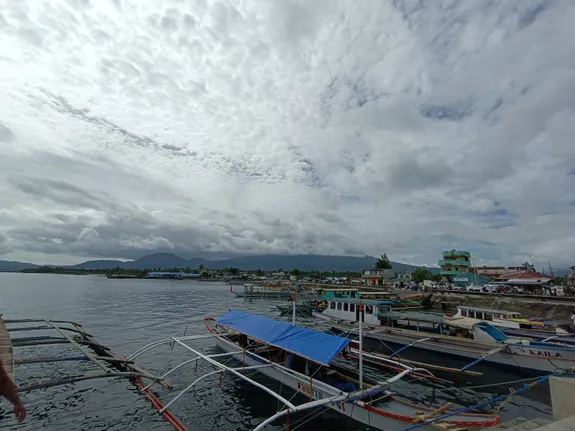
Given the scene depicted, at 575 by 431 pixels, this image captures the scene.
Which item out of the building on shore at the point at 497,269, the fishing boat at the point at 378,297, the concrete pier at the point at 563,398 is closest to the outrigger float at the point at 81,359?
the concrete pier at the point at 563,398

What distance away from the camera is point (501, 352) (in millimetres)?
21828

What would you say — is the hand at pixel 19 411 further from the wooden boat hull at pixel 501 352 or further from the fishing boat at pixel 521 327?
the fishing boat at pixel 521 327

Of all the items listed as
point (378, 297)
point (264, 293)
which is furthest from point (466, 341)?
point (264, 293)

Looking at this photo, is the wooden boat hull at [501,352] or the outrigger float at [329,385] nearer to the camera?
the outrigger float at [329,385]

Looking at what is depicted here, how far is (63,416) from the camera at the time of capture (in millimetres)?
15125

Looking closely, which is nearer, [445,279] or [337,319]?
[337,319]

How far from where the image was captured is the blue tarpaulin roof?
44.5 feet

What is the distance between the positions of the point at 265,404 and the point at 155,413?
568cm

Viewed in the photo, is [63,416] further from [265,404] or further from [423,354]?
[423,354]

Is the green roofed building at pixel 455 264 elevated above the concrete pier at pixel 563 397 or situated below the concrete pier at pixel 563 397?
above

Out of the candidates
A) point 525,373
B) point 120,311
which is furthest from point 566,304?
point 120,311

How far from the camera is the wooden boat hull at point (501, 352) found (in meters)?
19.9

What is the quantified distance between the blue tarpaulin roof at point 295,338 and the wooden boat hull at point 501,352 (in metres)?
4.23

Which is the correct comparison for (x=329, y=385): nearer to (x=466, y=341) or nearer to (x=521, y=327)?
(x=466, y=341)
